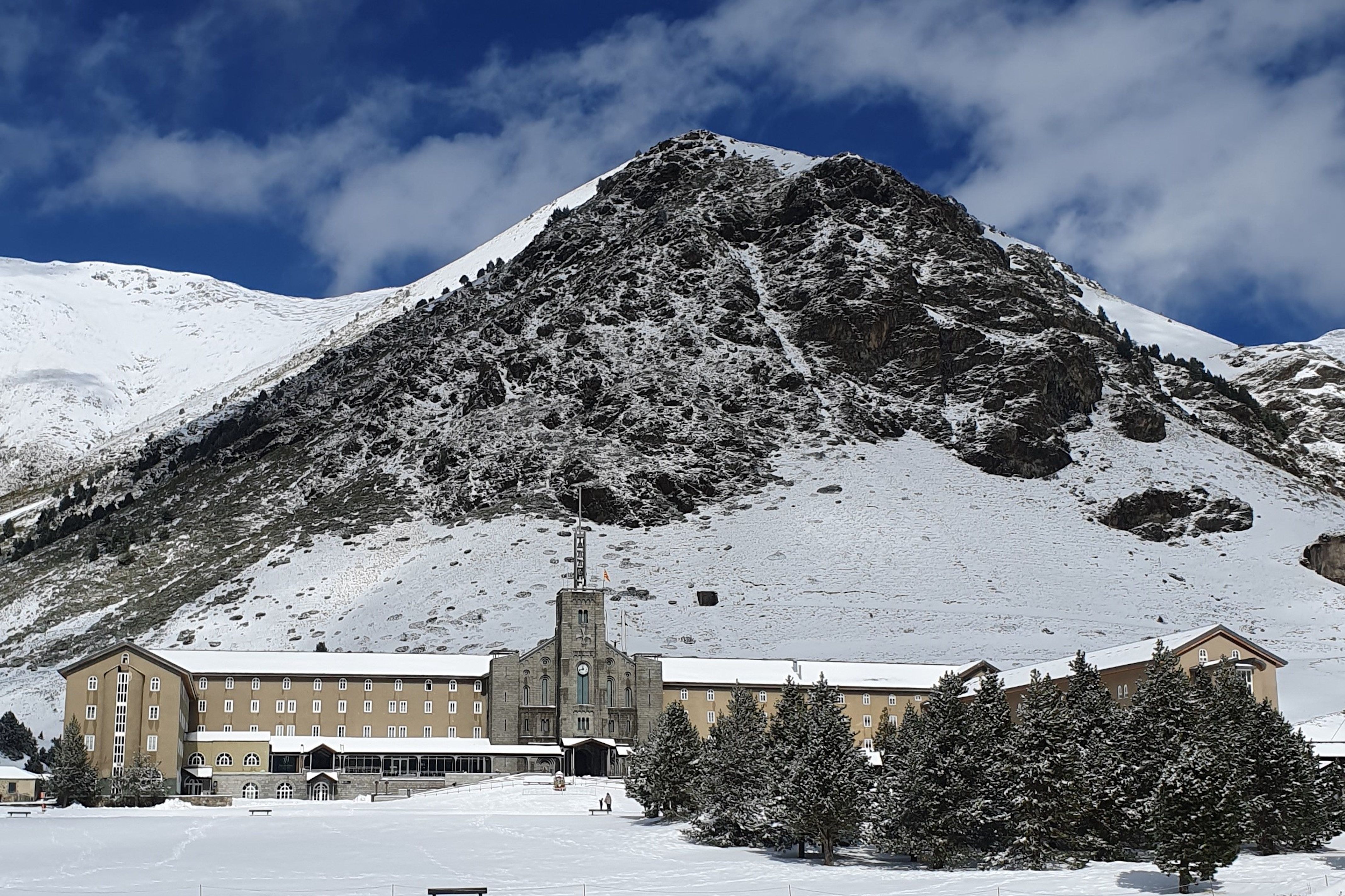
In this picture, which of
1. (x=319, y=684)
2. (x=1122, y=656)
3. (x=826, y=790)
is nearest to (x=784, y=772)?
(x=826, y=790)

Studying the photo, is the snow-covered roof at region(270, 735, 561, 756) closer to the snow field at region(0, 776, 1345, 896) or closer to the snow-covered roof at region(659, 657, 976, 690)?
the snow-covered roof at region(659, 657, 976, 690)

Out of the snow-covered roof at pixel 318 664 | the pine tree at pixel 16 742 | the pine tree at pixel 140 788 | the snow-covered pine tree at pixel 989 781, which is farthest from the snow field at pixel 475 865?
the pine tree at pixel 16 742

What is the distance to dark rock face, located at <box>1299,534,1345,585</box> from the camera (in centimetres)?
14625

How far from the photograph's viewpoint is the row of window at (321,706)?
101 meters

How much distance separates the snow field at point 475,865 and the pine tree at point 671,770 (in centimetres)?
152

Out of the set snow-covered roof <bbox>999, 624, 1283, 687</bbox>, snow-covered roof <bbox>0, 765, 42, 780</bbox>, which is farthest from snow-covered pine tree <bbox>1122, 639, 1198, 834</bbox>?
snow-covered roof <bbox>0, 765, 42, 780</bbox>

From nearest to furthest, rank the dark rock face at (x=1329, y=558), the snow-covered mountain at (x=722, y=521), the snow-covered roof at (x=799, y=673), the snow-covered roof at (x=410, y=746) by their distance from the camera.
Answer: the snow-covered roof at (x=410, y=746) < the snow-covered roof at (x=799, y=673) < the snow-covered mountain at (x=722, y=521) < the dark rock face at (x=1329, y=558)

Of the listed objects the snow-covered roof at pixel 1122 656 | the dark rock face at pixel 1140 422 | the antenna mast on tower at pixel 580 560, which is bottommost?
the snow-covered roof at pixel 1122 656

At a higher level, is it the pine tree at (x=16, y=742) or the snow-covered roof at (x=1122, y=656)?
the snow-covered roof at (x=1122, y=656)

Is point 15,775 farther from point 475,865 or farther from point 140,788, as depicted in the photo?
point 475,865

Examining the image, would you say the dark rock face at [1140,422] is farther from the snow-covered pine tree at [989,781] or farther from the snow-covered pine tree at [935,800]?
the snow-covered pine tree at [935,800]

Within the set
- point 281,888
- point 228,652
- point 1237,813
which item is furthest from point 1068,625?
point 281,888

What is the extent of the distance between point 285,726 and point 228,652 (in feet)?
23.9

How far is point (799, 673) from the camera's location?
106062mm
